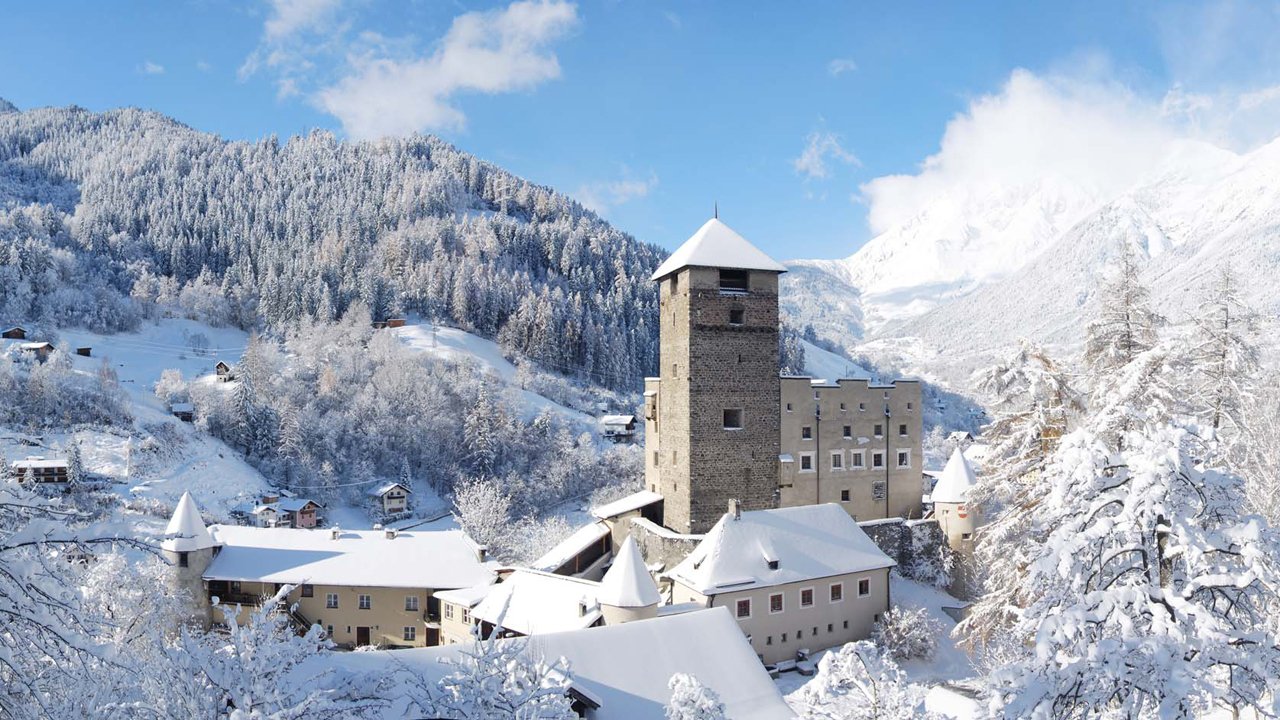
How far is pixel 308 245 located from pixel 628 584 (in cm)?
12473

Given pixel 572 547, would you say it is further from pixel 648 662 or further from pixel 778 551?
pixel 648 662

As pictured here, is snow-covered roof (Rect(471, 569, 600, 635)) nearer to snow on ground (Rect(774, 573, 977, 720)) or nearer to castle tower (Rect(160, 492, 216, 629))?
snow on ground (Rect(774, 573, 977, 720))

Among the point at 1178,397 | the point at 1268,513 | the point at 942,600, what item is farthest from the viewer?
the point at 942,600

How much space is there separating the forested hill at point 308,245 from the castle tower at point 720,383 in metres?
75.9

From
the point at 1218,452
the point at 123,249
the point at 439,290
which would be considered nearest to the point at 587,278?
the point at 439,290

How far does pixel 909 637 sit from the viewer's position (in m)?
28.9

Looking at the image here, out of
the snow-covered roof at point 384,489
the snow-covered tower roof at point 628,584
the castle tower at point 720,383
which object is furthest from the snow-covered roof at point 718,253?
the snow-covered roof at point 384,489

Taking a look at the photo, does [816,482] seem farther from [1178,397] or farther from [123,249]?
[123,249]

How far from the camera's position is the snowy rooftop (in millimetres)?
17719

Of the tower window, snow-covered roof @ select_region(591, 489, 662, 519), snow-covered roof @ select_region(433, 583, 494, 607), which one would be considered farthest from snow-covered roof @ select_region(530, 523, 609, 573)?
the tower window

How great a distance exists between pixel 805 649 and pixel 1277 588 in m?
23.5

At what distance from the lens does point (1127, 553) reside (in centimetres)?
851

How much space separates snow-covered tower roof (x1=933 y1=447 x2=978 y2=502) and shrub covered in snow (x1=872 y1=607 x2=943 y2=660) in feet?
26.7

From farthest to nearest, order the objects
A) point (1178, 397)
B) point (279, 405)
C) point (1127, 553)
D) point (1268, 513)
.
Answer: point (279, 405)
point (1268, 513)
point (1178, 397)
point (1127, 553)
